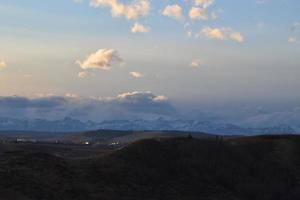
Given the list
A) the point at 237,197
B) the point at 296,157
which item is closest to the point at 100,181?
the point at 237,197

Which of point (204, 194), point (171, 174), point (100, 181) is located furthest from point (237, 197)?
point (100, 181)

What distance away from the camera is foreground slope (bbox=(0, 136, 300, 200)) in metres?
84.5

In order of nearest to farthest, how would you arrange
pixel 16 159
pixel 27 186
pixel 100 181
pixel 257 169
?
pixel 27 186, pixel 100 181, pixel 16 159, pixel 257 169

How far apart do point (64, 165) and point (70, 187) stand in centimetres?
1027

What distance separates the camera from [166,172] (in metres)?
99.2

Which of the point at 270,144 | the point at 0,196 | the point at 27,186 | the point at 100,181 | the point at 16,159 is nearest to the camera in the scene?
the point at 0,196

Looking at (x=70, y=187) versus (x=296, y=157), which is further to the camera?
(x=296, y=157)

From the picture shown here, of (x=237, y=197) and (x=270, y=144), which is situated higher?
(x=270, y=144)

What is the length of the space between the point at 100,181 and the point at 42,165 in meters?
9.26

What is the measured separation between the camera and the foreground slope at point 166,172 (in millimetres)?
84500

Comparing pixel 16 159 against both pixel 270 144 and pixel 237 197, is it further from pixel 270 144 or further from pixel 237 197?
pixel 270 144

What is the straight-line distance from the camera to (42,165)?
9256 cm

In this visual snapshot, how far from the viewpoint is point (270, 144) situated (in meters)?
118

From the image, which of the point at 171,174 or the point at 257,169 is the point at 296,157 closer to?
the point at 257,169
